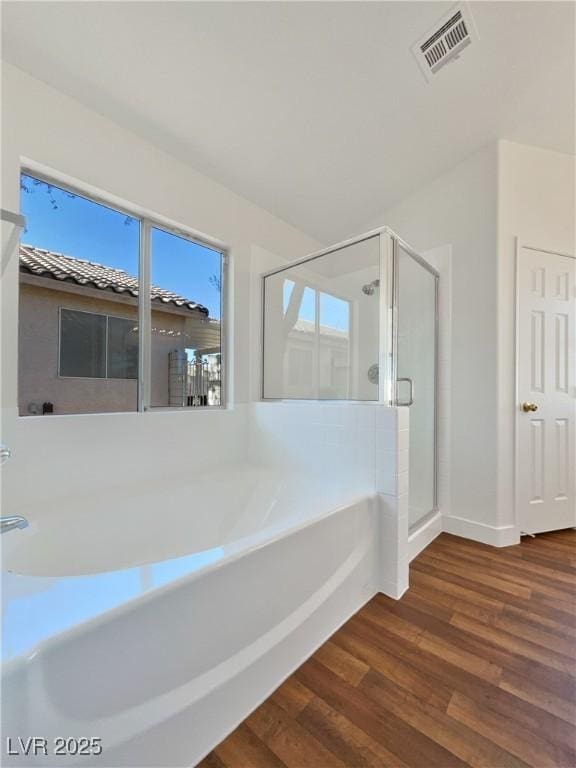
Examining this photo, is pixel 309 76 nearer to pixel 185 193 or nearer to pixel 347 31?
pixel 347 31

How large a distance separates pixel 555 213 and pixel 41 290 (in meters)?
3.46

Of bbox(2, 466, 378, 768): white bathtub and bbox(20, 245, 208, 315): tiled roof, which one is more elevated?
bbox(20, 245, 208, 315): tiled roof

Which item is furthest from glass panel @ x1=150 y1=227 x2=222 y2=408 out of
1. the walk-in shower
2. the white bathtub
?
the white bathtub

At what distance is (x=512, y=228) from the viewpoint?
2334 mm

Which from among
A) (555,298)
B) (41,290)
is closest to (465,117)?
(555,298)

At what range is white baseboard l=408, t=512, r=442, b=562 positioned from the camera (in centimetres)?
204

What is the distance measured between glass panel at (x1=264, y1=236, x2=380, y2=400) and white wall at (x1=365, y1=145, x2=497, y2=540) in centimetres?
80

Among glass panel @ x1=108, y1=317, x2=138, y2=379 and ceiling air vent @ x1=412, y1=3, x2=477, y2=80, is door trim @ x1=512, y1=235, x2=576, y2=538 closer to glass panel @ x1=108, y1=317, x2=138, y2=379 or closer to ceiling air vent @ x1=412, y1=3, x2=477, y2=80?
ceiling air vent @ x1=412, y1=3, x2=477, y2=80

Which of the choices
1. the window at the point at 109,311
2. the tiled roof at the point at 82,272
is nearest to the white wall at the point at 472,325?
the window at the point at 109,311

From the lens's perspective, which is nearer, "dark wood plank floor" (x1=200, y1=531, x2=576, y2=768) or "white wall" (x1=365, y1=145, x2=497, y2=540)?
"dark wood plank floor" (x1=200, y1=531, x2=576, y2=768)

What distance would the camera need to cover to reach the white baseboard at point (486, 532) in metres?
2.25

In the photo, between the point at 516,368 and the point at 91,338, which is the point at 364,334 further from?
the point at 91,338

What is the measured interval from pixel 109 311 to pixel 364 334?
5.31 ft

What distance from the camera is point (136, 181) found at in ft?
6.29
